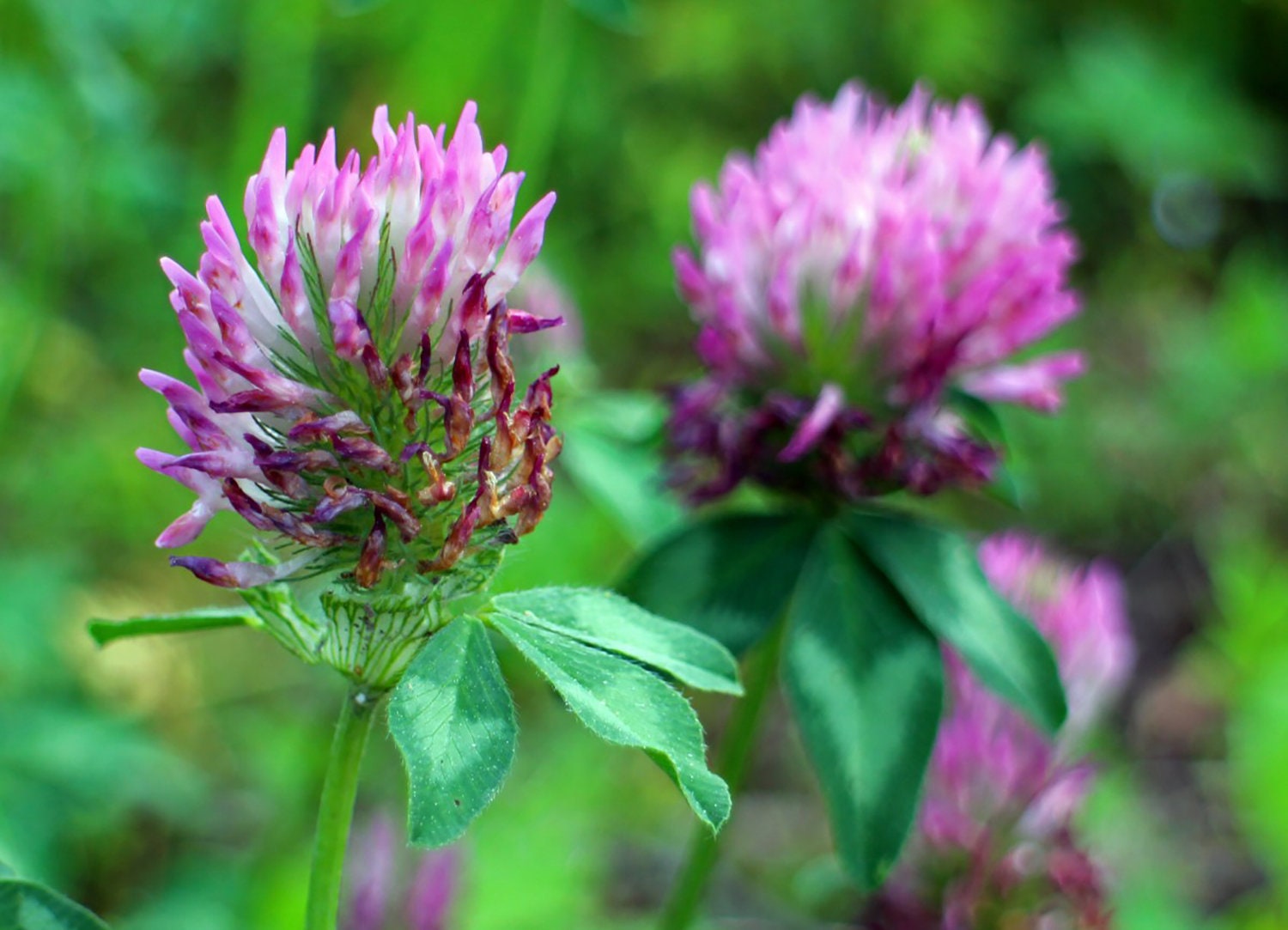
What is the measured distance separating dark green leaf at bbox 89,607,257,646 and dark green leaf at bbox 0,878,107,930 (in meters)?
0.14

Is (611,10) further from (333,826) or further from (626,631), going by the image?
(333,826)

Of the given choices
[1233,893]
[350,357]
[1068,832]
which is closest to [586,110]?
[1233,893]

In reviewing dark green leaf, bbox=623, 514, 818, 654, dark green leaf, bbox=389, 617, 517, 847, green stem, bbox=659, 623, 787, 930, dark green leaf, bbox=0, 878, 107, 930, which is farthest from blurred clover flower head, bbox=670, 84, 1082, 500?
dark green leaf, bbox=0, 878, 107, 930

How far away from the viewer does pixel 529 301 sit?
155 centimetres

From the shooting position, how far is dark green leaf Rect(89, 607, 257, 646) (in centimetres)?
68

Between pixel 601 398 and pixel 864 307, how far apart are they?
1.60 feet

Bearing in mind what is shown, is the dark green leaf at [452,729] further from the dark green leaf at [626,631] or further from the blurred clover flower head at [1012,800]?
the blurred clover flower head at [1012,800]

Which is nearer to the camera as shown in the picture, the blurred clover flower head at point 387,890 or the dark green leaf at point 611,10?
the blurred clover flower head at point 387,890

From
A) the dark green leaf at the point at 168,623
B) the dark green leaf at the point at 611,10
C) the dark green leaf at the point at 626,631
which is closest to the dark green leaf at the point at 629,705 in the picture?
the dark green leaf at the point at 626,631

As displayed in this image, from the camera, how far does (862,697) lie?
2.92ft

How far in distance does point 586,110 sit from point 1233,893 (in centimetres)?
235

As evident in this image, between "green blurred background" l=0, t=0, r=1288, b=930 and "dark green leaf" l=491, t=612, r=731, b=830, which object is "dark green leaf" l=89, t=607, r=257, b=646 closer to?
"dark green leaf" l=491, t=612, r=731, b=830

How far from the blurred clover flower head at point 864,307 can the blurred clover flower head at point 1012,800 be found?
1.06 feet

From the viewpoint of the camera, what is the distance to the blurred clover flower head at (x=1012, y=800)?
3.94 feet
